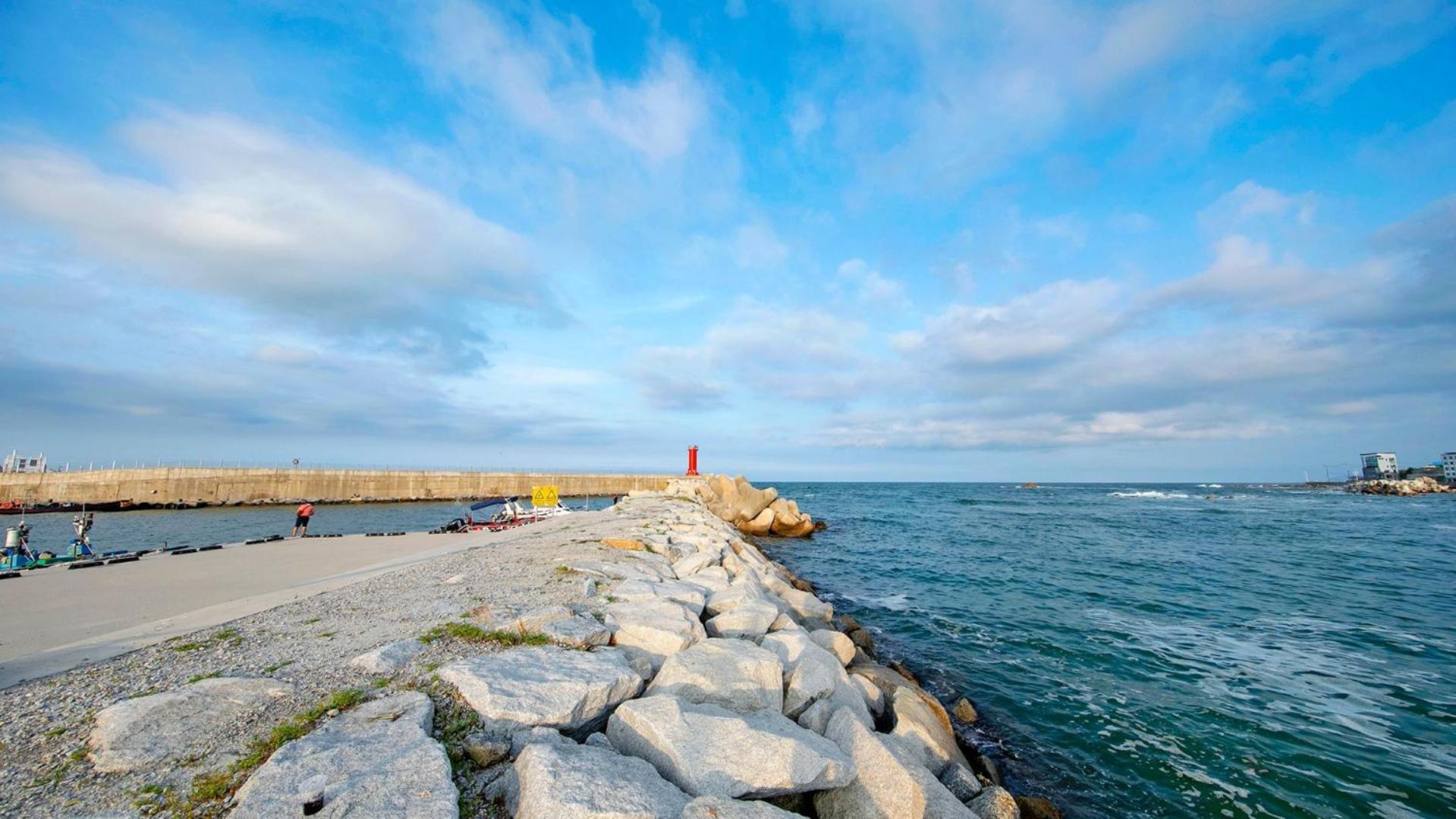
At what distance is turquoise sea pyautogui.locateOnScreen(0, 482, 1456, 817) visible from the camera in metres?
6.12

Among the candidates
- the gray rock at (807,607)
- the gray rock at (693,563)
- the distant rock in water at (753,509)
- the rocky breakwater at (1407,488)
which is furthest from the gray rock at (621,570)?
the rocky breakwater at (1407,488)

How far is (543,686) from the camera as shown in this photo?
155 inches

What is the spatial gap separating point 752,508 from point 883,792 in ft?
93.7

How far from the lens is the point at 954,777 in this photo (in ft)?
16.0

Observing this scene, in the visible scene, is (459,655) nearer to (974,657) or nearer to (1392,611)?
(974,657)

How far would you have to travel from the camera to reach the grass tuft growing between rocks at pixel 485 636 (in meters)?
5.02

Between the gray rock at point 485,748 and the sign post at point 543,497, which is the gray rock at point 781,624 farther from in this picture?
the sign post at point 543,497

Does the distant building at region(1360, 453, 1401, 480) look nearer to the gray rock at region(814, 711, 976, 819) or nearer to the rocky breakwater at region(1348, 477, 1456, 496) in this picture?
the rocky breakwater at region(1348, 477, 1456, 496)

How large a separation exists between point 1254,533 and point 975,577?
68.1ft

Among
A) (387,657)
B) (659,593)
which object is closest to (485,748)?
(387,657)

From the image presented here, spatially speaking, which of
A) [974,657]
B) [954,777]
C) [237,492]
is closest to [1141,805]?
[954,777]

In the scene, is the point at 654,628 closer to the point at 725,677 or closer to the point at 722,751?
the point at 725,677

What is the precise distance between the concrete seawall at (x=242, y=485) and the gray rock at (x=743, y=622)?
57404mm

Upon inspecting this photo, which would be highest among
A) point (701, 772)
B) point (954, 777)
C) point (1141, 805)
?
point (701, 772)
